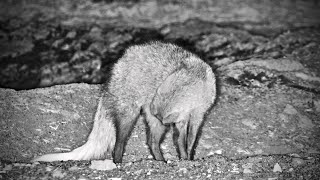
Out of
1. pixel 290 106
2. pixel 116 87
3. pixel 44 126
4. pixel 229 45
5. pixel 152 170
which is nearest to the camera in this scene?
pixel 152 170

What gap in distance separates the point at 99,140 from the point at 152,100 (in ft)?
2.92

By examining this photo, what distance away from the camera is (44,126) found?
196 inches

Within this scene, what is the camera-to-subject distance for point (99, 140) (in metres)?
4.45

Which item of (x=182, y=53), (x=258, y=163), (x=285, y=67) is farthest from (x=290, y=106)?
(x=182, y=53)

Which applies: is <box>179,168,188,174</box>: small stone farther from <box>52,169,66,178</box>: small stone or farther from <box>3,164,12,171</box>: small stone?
<box>3,164,12,171</box>: small stone

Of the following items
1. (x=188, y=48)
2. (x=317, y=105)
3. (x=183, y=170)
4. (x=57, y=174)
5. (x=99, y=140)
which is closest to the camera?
(x=57, y=174)

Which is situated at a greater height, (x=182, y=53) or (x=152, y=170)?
(x=182, y=53)

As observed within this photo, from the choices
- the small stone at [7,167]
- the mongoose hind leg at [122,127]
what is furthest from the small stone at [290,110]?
the small stone at [7,167]

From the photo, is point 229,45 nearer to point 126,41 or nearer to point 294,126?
point 126,41

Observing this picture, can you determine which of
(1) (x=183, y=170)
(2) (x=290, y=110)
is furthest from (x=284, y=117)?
(1) (x=183, y=170)

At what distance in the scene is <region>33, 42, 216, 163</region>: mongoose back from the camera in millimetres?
4023

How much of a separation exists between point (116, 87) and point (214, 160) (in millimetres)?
1449

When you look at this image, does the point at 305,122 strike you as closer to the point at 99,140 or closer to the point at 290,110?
the point at 290,110

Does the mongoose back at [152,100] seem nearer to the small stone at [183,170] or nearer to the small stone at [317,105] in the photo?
the small stone at [183,170]
